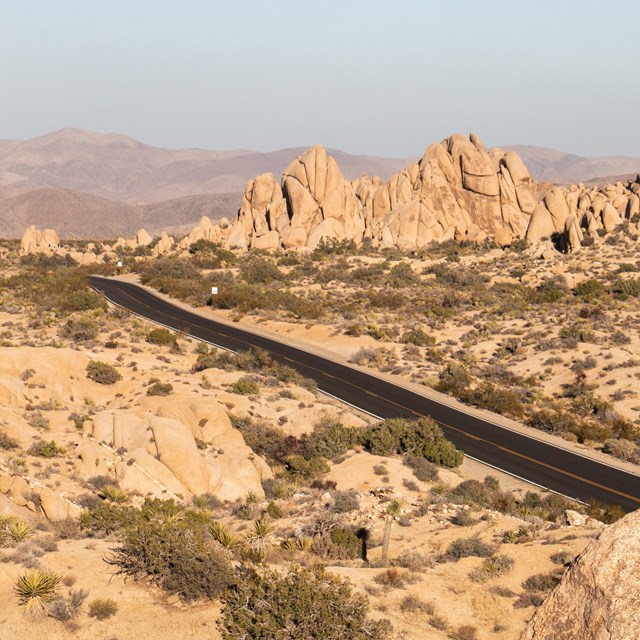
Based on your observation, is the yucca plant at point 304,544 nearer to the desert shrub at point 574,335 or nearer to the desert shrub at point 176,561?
the desert shrub at point 176,561

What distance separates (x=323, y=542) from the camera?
19703 millimetres

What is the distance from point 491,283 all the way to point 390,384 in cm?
3825

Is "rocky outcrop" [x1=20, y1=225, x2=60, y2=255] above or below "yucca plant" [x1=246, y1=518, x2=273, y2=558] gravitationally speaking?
above

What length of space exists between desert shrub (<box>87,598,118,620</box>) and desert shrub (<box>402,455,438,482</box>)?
50.5ft

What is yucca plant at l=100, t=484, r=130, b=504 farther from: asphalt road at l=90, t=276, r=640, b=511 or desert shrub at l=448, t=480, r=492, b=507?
asphalt road at l=90, t=276, r=640, b=511

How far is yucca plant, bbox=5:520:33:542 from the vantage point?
17328 millimetres

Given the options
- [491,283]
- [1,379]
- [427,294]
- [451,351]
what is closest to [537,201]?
[491,283]

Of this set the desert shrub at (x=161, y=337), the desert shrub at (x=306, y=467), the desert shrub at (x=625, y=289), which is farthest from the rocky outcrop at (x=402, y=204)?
the desert shrub at (x=306, y=467)

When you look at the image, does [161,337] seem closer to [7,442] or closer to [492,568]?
[7,442]

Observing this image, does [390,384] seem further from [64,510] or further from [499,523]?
[64,510]

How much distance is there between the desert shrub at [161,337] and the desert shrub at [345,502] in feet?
Answer: 85.3

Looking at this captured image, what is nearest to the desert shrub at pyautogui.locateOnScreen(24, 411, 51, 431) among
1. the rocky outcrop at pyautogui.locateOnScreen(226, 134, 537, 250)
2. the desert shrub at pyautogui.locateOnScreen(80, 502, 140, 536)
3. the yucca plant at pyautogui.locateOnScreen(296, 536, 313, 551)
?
the desert shrub at pyautogui.locateOnScreen(80, 502, 140, 536)

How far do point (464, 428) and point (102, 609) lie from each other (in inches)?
987

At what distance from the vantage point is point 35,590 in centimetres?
1421
